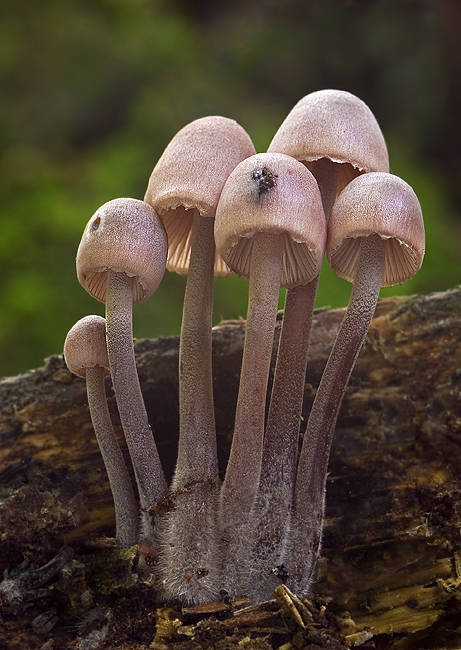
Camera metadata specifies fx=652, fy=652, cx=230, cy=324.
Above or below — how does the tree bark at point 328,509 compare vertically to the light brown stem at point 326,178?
below

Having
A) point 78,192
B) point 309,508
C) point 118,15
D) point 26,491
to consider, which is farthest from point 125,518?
point 118,15

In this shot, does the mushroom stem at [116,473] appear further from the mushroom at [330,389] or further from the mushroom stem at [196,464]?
the mushroom at [330,389]

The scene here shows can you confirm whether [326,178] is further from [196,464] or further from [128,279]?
[196,464]

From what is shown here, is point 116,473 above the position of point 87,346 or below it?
below

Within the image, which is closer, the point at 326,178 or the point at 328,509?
the point at 326,178

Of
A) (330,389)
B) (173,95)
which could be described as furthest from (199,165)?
(173,95)

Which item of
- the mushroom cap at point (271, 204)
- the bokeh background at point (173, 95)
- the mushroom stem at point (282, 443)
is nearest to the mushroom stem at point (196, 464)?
the mushroom stem at point (282, 443)

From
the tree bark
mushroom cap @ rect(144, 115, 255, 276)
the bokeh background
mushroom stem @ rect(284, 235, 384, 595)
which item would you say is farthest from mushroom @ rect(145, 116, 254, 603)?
the bokeh background
